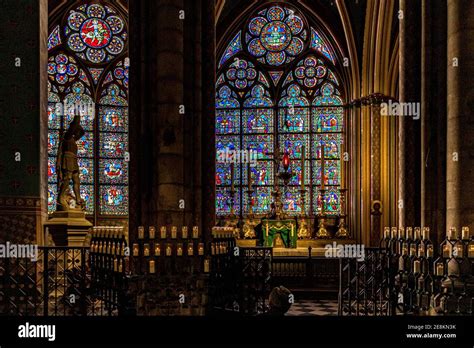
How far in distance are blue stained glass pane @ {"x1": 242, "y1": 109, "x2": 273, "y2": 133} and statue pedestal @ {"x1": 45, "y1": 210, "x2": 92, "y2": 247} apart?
13.7m

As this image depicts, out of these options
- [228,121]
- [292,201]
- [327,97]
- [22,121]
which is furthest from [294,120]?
[22,121]

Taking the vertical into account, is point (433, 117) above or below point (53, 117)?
below

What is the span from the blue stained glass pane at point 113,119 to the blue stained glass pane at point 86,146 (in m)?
0.51

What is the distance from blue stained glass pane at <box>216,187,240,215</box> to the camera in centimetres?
2506

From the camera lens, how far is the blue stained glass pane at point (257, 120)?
83.3 feet

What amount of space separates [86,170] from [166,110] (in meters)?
13.3

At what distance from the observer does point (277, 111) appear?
83.4 feet

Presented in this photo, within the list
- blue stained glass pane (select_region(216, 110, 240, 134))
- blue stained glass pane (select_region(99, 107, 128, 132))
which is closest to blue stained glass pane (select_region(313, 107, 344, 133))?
blue stained glass pane (select_region(216, 110, 240, 134))

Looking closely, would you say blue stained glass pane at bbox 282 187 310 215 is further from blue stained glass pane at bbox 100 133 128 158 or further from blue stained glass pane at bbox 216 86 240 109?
blue stained glass pane at bbox 100 133 128 158

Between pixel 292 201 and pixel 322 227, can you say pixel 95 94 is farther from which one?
pixel 322 227

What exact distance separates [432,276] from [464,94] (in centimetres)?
321

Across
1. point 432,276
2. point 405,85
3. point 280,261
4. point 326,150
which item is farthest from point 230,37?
point 432,276

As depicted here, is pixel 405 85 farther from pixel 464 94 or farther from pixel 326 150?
pixel 326 150

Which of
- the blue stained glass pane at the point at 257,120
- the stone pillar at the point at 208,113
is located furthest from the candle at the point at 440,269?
the blue stained glass pane at the point at 257,120
